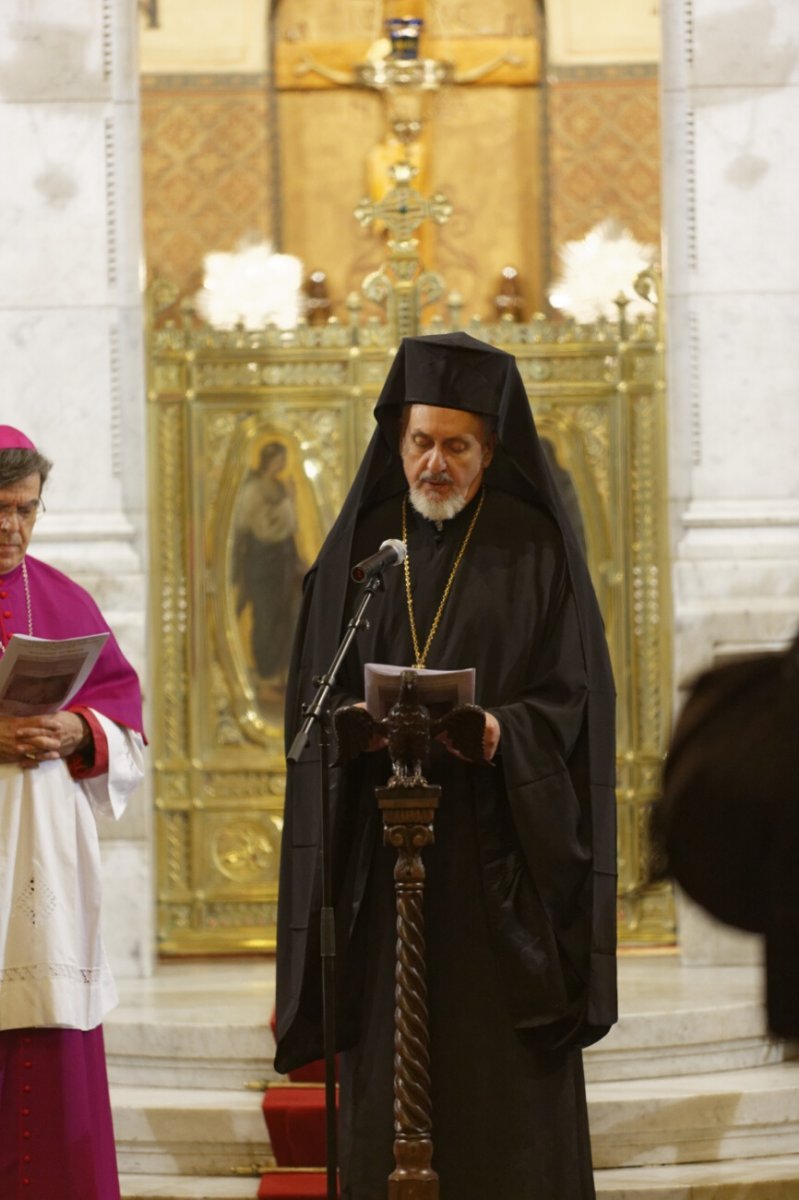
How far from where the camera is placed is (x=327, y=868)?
15.3 feet

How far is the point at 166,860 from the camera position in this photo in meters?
8.81

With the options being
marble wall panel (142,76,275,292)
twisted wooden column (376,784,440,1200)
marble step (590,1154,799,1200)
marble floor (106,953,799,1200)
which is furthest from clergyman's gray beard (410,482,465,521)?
marble wall panel (142,76,275,292)

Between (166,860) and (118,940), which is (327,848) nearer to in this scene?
(118,940)

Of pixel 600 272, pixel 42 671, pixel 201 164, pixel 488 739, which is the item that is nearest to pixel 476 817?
pixel 488 739

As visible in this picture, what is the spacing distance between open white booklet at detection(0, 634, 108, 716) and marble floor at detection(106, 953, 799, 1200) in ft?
6.32

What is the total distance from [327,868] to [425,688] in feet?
1.59

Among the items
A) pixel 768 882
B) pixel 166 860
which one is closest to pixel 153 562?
pixel 166 860

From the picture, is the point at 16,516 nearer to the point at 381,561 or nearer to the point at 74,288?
the point at 381,561

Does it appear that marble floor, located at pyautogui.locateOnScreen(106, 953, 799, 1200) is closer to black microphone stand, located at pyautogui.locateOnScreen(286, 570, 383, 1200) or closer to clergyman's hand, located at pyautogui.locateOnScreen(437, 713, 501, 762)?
black microphone stand, located at pyautogui.locateOnScreen(286, 570, 383, 1200)

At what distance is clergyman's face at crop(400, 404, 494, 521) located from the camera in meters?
5.11

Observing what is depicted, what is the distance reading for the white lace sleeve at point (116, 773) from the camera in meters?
5.33

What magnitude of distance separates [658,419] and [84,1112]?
4713mm

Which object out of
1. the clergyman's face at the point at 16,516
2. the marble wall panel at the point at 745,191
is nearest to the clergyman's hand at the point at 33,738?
the clergyman's face at the point at 16,516

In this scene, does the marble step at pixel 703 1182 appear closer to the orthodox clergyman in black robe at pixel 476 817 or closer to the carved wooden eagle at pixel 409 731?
the orthodox clergyman in black robe at pixel 476 817
